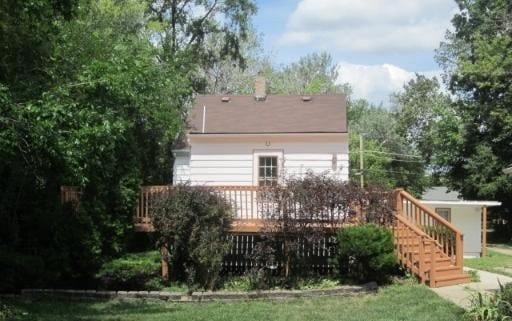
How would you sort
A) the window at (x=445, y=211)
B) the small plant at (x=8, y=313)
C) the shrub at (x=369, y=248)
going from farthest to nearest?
the window at (x=445, y=211) → the shrub at (x=369, y=248) → the small plant at (x=8, y=313)

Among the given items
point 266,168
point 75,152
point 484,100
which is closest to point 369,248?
point 75,152

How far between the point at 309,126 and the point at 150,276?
7889mm

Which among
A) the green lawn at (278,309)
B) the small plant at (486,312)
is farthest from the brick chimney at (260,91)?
the small plant at (486,312)

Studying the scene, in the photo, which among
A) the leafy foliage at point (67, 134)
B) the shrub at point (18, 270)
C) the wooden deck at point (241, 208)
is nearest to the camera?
the leafy foliage at point (67, 134)

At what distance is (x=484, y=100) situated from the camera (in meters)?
33.5

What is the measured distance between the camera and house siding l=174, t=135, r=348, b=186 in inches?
763

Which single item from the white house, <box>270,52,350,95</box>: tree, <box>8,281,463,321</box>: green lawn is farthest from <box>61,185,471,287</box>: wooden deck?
<box>270,52,350,95</box>: tree

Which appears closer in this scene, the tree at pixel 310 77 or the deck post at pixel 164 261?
the deck post at pixel 164 261

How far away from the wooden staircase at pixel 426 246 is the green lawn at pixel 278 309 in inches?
32.2

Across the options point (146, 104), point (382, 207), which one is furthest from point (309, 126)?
point (382, 207)

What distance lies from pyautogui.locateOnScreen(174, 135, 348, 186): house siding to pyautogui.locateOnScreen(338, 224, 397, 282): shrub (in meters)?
6.30

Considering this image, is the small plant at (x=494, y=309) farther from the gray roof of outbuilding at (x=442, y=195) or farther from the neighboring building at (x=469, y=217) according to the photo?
the gray roof of outbuilding at (x=442, y=195)

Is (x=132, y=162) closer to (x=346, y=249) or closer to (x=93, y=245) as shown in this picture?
(x=93, y=245)

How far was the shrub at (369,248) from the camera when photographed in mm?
12703
